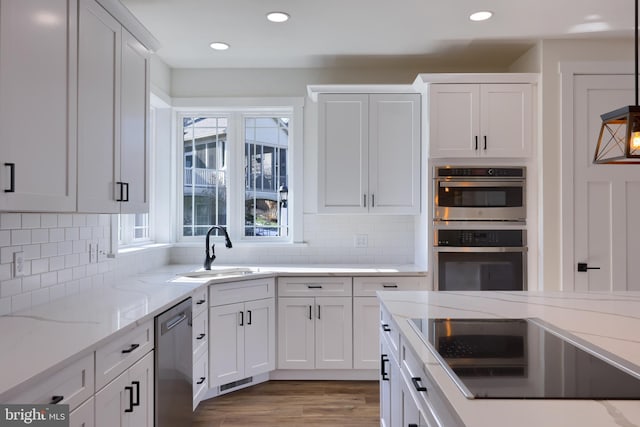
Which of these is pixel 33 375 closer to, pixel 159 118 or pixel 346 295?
pixel 346 295

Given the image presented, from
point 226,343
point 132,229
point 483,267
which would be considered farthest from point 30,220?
point 483,267

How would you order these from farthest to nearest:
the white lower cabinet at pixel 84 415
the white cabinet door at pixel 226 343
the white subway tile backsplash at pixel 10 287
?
the white cabinet door at pixel 226 343 < the white subway tile backsplash at pixel 10 287 < the white lower cabinet at pixel 84 415

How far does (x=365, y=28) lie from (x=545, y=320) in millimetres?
2256

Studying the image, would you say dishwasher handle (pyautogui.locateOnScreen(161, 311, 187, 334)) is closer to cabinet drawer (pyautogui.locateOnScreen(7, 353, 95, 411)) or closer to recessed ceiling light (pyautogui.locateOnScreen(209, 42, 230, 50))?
cabinet drawer (pyautogui.locateOnScreen(7, 353, 95, 411))

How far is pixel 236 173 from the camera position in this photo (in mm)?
4113

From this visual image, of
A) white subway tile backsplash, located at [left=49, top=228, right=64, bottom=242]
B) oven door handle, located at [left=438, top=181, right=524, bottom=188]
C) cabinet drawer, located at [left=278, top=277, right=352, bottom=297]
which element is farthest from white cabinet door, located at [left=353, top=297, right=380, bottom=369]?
white subway tile backsplash, located at [left=49, top=228, right=64, bottom=242]

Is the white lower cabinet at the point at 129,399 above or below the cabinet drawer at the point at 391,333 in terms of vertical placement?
below

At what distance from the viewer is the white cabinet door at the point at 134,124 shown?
2.38 metres

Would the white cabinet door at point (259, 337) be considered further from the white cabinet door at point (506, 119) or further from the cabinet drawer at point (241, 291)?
the white cabinet door at point (506, 119)

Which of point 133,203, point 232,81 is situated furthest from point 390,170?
point 133,203

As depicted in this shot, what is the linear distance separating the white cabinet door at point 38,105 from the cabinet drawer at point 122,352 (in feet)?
1.90

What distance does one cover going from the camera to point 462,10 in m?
2.83

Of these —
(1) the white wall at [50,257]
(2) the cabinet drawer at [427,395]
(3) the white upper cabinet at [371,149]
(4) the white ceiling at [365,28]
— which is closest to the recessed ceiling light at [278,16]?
(4) the white ceiling at [365,28]

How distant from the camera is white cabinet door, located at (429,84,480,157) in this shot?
338cm
